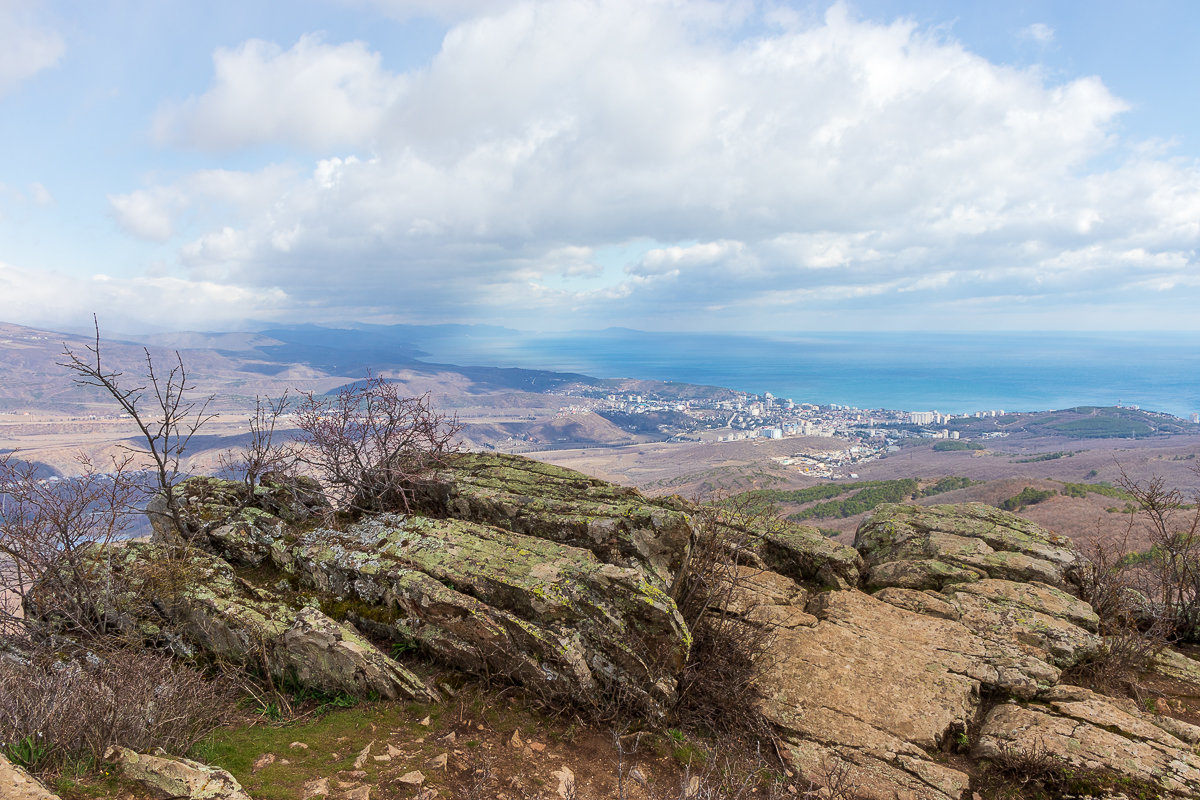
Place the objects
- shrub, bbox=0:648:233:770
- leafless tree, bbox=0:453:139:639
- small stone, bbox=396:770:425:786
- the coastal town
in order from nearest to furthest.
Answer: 1. shrub, bbox=0:648:233:770
2. small stone, bbox=396:770:425:786
3. leafless tree, bbox=0:453:139:639
4. the coastal town

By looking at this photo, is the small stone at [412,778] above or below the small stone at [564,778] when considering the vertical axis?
above

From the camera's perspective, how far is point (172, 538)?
8.32 m

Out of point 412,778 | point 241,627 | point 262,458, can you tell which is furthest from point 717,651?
point 262,458

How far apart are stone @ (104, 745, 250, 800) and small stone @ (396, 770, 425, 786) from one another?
1333mm

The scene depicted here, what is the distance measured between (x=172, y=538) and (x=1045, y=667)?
1371cm

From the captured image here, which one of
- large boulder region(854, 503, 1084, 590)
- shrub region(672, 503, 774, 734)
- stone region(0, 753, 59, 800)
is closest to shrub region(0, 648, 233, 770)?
stone region(0, 753, 59, 800)

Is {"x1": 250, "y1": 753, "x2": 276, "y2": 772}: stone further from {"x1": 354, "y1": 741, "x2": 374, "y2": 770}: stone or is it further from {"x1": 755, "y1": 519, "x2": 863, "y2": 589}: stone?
{"x1": 755, "y1": 519, "x2": 863, "y2": 589}: stone

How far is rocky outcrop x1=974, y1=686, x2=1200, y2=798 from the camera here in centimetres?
594

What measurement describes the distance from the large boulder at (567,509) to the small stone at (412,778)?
3815 millimetres

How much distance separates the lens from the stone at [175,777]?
4297 millimetres

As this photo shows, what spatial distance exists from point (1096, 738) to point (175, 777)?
32.8ft

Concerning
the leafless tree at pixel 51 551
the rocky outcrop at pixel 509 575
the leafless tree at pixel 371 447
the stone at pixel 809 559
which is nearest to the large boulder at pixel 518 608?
the rocky outcrop at pixel 509 575

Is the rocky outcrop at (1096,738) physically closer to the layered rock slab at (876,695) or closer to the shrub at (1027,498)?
the layered rock slab at (876,695)

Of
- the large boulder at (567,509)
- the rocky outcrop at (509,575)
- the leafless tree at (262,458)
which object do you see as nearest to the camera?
the rocky outcrop at (509,575)
